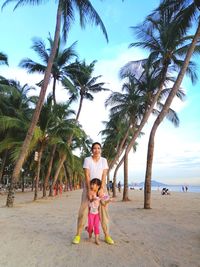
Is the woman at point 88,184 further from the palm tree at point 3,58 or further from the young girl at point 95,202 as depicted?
the palm tree at point 3,58

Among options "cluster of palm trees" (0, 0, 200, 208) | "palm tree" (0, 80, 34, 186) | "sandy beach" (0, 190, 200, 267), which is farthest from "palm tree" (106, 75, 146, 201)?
"sandy beach" (0, 190, 200, 267)

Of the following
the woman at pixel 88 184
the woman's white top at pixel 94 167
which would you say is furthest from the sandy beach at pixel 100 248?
the woman's white top at pixel 94 167

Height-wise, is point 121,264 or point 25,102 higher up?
point 25,102

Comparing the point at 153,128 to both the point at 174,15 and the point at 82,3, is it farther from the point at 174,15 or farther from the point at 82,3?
the point at 82,3

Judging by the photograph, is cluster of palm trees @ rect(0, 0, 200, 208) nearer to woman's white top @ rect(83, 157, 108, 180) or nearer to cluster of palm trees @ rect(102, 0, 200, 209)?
cluster of palm trees @ rect(102, 0, 200, 209)

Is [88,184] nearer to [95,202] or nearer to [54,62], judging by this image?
[95,202]

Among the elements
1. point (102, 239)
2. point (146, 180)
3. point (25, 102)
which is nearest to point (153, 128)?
point (146, 180)

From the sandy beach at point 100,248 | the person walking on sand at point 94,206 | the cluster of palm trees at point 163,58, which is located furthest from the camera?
the cluster of palm trees at point 163,58

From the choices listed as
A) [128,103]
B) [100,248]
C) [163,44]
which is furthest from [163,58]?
[100,248]

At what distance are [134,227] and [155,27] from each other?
42.2 feet

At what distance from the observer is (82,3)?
1664 cm

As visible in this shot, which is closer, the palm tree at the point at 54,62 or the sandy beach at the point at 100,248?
the sandy beach at the point at 100,248

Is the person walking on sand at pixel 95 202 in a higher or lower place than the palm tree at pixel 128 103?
lower

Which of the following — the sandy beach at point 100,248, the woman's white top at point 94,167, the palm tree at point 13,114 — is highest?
the palm tree at point 13,114
